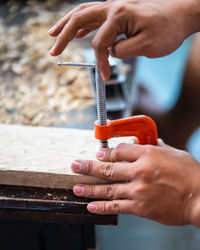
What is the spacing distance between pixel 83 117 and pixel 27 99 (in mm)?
272

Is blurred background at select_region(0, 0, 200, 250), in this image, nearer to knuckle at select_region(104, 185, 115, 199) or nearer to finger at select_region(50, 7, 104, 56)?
finger at select_region(50, 7, 104, 56)

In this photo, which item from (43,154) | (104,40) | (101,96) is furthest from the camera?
(43,154)

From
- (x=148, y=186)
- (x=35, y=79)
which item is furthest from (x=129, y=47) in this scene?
(x=35, y=79)

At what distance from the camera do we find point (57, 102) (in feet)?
3.76

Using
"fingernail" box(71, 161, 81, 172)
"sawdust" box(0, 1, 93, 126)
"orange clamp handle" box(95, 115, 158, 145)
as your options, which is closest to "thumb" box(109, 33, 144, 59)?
"orange clamp handle" box(95, 115, 158, 145)

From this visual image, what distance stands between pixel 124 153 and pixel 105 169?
7 cm

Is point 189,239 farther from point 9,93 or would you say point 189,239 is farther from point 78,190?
point 9,93

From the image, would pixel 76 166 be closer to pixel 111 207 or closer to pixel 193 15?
pixel 111 207

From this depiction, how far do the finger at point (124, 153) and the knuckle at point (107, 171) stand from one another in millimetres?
37

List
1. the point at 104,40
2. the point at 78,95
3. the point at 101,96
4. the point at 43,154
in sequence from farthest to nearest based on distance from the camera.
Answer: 1. the point at 78,95
2. the point at 43,154
3. the point at 101,96
4. the point at 104,40

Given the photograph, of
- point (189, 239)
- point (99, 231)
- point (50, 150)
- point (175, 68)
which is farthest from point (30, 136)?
point (175, 68)

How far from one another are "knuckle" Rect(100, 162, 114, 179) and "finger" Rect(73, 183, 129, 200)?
3cm

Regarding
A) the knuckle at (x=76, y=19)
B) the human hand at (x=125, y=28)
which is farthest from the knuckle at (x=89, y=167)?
the knuckle at (x=76, y=19)

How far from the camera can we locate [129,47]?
2.06ft
